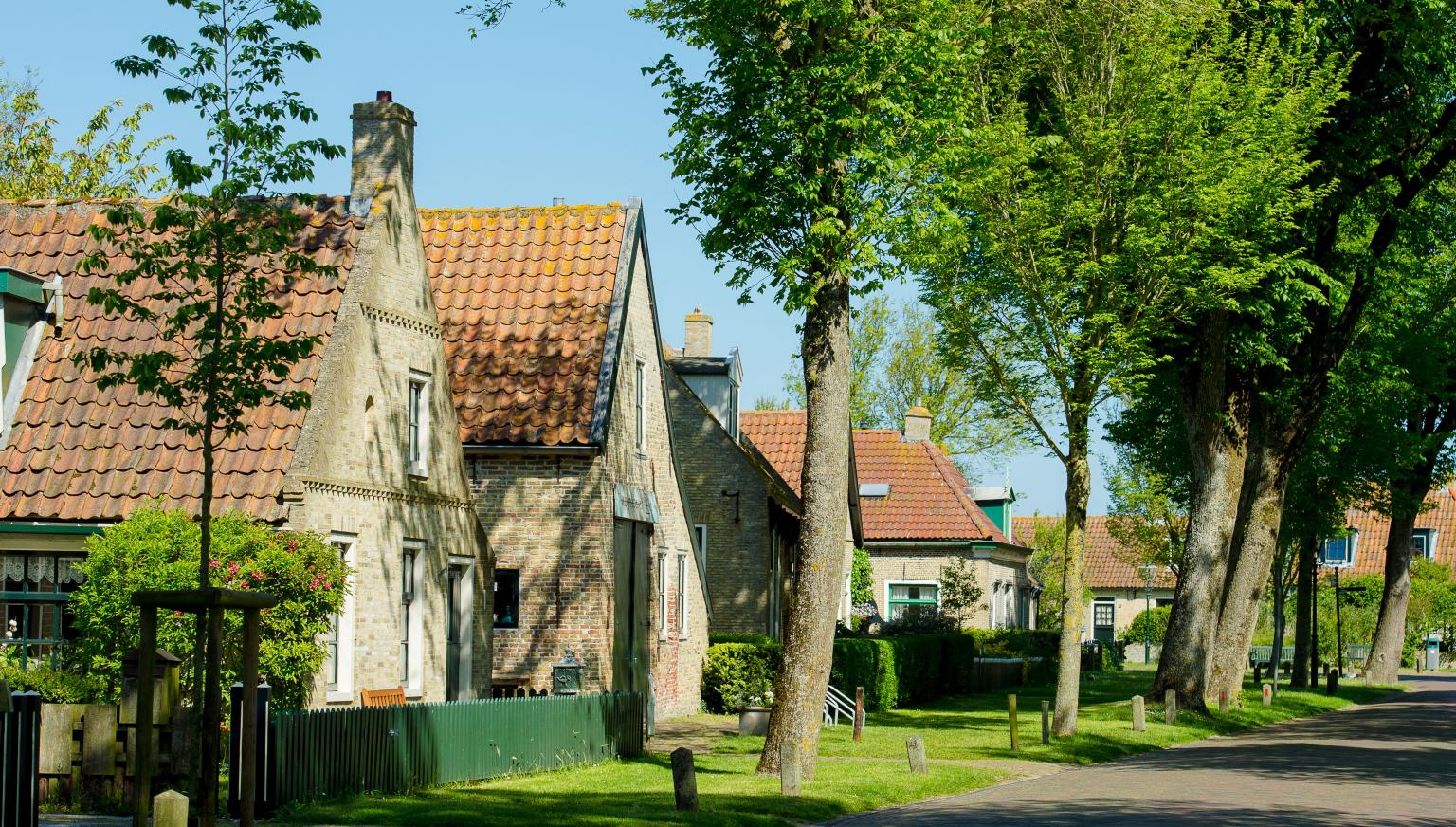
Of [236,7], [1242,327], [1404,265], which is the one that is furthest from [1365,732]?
[236,7]

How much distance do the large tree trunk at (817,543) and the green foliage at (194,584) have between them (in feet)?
18.4

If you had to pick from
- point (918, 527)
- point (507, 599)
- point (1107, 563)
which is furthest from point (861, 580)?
point (1107, 563)

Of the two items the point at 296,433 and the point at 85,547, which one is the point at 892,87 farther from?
the point at 85,547

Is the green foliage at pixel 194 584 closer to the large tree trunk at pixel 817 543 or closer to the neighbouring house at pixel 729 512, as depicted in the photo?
the large tree trunk at pixel 817 543

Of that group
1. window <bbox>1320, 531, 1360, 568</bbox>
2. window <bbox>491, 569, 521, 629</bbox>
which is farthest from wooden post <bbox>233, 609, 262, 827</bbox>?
window <bbox>1320, 531, 1360, 568</bbox>

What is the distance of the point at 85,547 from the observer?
2111cm

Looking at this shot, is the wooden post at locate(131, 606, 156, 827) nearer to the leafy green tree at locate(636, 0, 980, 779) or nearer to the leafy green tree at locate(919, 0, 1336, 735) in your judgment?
the leafy green tree at locate(636, 0, 980, 779)

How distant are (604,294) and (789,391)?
1842 inches

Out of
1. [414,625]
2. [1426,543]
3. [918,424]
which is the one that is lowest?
[414,625]

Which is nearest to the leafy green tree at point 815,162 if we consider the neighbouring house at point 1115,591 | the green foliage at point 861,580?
the green foliage at point 861,580

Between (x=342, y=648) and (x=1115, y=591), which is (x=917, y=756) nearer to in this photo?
(x=342, y=648)

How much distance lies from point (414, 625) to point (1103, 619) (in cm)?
6847

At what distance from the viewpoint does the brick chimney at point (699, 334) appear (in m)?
47.1

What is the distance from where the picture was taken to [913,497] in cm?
5756
